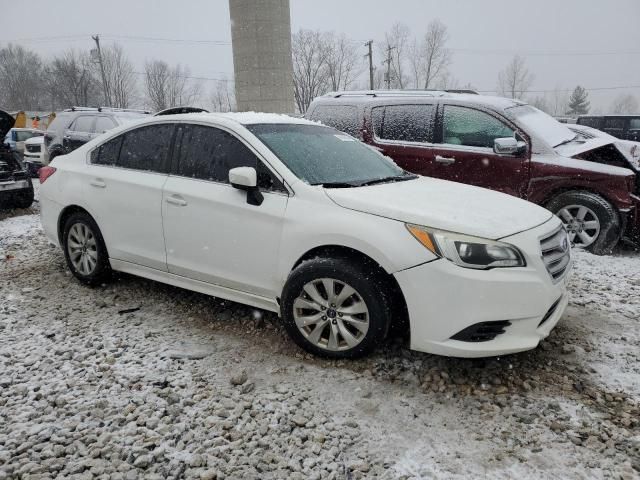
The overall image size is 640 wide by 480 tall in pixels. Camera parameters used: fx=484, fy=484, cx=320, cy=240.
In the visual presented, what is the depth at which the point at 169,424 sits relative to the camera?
2.62 meters

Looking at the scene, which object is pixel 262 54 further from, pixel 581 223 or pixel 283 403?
pixel 283 403

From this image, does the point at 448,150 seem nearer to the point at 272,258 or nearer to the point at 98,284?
the point at 272,258

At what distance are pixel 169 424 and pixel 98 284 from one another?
7.73 feet

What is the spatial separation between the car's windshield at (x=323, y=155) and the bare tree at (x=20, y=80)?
9088cm

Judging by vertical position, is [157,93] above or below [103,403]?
above

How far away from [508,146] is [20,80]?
95383 millimetres

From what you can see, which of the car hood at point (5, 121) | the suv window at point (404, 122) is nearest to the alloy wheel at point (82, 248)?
the suv window at point (404, 122)

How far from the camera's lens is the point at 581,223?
18.3 ft

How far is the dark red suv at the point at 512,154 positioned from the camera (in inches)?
215

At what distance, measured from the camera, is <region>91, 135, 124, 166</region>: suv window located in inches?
170

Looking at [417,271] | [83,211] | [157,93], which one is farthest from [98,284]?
[157,93]

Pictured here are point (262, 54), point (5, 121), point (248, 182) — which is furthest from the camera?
point (262, 54)

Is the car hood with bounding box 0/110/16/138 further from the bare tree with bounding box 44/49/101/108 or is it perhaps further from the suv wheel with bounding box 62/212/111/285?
the bare tree with bounding box 44/49/101/108

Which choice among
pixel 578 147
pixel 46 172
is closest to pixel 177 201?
pixel 46 172
